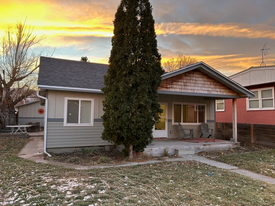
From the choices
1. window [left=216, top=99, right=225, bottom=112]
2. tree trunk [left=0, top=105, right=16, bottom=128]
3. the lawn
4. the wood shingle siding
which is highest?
the wood shingle siding

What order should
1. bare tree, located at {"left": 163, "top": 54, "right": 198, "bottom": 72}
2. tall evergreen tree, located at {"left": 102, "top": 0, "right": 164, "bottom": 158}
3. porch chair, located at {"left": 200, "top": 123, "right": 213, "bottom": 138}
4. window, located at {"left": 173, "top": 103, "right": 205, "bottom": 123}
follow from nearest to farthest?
1. tall evergreen tree, located at {"left": 102, "top": 0, "right": 164, "bottom": 158}
2. porch chair, located at {"left": 200, "top": 123, "right": 213, "bottom": 138}
3. window, located at {"left": 173, "top": 103, "right": 205, "bottom": 123}
4. bare tree, located at {"left": 163, "top": 54, "right": 198, "bottom": 72}

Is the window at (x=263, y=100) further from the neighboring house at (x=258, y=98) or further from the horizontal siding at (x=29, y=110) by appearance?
the horizontal siding at (x=29, y=110)

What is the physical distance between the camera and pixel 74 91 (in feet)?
26.0

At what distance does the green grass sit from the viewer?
18.7ft

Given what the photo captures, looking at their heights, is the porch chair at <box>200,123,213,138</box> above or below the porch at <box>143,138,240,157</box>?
above

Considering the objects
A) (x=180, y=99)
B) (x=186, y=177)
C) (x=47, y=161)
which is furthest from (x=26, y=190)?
(x=180, y=99)

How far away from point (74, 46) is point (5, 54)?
6839 millimetres

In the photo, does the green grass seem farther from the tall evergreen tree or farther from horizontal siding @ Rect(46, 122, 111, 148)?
horizontal siding @ Rect(46, 122, 111, 148)

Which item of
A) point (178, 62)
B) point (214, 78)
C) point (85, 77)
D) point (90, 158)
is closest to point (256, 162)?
point (214, 78)

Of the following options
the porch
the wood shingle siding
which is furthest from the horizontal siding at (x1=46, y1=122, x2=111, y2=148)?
the wood shingle siding

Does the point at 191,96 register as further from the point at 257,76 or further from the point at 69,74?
the point at 69,74

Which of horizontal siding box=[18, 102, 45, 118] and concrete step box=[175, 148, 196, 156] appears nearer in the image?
concrete step box=[175, 148, 196, 156]

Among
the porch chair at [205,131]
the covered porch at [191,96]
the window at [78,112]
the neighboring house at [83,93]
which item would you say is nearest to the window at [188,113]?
the covered porch at [191,96]

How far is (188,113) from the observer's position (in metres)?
10.8
